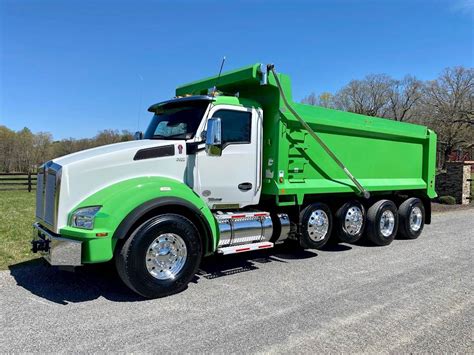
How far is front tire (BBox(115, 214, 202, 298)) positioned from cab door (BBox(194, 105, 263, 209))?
0.92 m

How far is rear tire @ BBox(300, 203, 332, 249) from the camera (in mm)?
7062

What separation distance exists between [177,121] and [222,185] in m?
1.23

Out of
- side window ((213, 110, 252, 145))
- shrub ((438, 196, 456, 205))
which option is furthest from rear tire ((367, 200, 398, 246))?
shrub ((438, 196, 456, 205))

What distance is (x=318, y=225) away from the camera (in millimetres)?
7309

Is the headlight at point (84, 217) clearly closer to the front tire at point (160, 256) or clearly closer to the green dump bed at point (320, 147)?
the front tire at point (160, 256)

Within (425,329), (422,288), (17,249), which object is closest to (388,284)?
(422,288)

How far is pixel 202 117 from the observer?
19.4 feet

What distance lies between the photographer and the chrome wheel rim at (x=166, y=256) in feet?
16.3

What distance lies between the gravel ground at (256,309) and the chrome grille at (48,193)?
0.95m

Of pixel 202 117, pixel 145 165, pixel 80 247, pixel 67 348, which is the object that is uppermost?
pixel 202 117

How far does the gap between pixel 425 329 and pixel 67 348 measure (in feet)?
11.6

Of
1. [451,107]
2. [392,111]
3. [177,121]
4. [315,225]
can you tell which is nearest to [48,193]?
[177,121]

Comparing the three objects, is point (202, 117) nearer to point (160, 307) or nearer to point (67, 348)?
point (160, 307)

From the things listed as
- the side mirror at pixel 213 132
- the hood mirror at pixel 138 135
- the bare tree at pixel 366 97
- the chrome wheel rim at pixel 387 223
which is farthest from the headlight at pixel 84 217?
the bare tree at pixel 366 97
